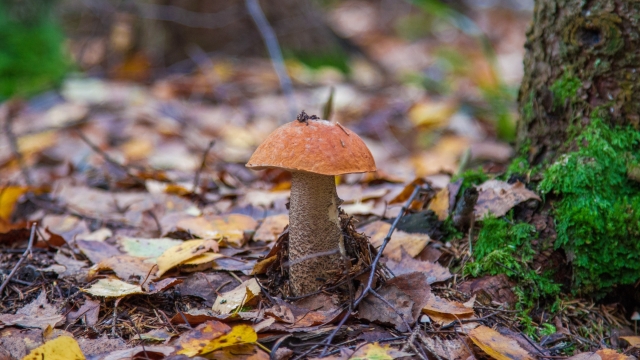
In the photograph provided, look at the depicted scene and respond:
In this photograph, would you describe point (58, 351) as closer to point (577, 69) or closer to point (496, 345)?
point (496, 345)

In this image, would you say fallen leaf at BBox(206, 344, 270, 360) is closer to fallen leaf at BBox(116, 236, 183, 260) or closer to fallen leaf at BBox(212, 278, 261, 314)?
fallen leaf at BBox(212, 278, 261, 314)

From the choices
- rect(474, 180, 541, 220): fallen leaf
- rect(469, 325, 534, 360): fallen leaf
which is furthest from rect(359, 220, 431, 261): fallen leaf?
rect(469, 325, 534, 360): fallen leaf

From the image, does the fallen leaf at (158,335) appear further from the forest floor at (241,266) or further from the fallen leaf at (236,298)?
the fallen leaf at (236,298)

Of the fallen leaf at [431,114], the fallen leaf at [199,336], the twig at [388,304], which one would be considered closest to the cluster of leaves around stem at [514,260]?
the twig at [388,304]

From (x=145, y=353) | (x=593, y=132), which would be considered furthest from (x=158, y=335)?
(x=593, y=132)

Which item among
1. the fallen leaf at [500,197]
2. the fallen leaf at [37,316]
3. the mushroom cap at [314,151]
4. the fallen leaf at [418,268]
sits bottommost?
the fallen leaf at [37,316]

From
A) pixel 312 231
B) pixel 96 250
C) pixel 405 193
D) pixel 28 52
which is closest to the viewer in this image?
pixel 312 231
